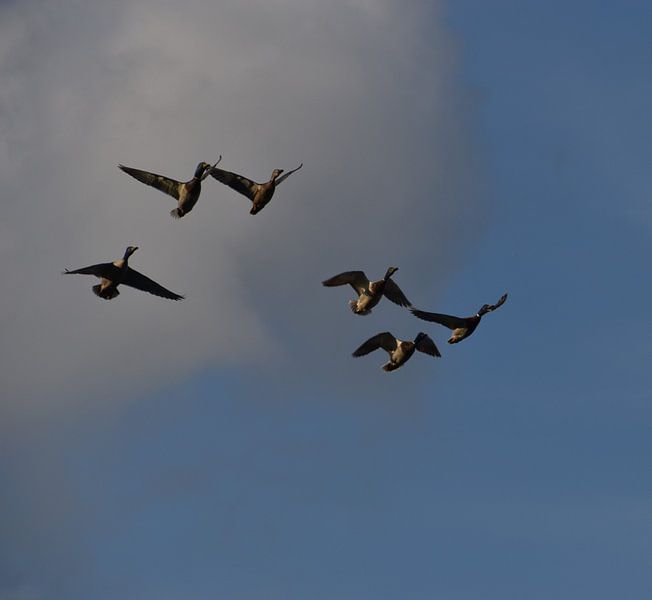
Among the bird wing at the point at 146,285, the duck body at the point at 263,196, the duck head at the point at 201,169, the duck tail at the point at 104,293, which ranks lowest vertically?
the duck tail at the point at 104,293

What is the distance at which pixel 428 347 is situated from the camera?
107062 millimetres

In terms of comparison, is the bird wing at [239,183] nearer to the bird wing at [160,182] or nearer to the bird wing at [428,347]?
the bird wing at [160,182]

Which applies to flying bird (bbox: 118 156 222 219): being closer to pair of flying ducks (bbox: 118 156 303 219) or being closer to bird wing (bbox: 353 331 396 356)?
pair of flying ducks (bbox: 118 156 303 219)

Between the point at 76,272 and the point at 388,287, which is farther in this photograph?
the point at 388,287

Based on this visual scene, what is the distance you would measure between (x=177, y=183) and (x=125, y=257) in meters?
3.78

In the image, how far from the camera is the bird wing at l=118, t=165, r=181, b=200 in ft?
334

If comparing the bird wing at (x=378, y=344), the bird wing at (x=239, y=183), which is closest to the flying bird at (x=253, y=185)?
the bird wing at (x=239, y=183)

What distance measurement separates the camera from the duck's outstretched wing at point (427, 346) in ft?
350

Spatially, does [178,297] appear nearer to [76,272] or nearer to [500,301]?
[76,272]

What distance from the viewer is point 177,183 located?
101625 mm

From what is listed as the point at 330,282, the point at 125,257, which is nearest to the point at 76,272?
the point at 125,257

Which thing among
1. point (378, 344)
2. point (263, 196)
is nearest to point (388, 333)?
Answer: point (378, 344)

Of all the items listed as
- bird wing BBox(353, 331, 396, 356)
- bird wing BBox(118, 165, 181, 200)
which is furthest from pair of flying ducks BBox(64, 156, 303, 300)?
bird wing BBox(353, 331, 396, 356)

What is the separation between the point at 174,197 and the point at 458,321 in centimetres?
1337
